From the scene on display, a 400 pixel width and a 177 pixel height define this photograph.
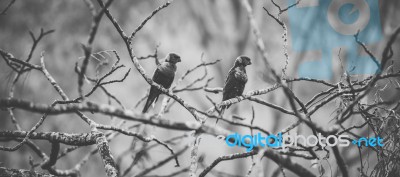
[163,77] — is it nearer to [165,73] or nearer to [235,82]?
[165,73]

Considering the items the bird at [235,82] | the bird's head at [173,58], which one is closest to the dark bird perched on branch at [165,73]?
the bird's head at [173,58]

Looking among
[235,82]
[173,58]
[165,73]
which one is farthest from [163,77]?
[235,82]

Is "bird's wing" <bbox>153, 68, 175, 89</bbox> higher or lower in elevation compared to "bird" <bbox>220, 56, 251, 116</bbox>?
higher

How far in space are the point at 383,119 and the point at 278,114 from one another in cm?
223

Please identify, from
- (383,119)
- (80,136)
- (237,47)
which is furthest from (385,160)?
(237,47)

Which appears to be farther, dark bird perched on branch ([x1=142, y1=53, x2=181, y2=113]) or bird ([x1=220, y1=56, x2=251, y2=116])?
dark bird perched on branch ([x1=142, y1=53, x2=181, y2=113])

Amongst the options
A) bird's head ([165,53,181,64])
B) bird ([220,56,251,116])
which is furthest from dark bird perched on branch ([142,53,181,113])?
bird ([220,56,251,116])

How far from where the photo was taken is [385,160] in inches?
60.4

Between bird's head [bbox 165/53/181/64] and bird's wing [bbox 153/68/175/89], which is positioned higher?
bird's head [bbox 165/53/181/64]

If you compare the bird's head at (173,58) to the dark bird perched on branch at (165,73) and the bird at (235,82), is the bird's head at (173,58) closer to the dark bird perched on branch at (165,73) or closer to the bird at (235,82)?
the dark bird perched on branch at (165,73)

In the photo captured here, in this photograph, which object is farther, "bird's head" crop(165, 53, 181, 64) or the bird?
"bird's head" crop(165, 53, 181, 64)

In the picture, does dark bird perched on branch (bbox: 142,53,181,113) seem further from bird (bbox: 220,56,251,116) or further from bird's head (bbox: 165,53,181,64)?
bird (bbox: 220,56,251,116)

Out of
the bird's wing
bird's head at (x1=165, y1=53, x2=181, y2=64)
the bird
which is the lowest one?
the bird

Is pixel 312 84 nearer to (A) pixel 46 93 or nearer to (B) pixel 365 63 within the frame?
(B) pixel 365 63
